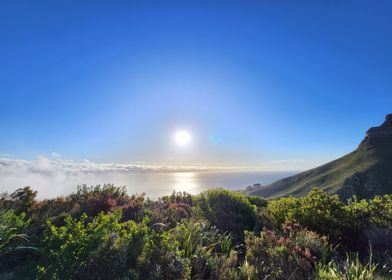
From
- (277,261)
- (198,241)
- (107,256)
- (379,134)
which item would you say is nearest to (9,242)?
(107,256)

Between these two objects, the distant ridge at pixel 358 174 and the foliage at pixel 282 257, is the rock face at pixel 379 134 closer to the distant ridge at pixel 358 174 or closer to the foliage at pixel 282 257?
the distant ridge at pixel 358 174

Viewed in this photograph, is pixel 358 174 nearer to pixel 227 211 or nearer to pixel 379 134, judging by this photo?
pixel 379 134

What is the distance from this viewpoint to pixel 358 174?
100312 mm

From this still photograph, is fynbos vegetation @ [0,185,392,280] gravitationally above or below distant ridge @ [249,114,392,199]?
below

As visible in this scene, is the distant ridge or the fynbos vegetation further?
the distant ridge

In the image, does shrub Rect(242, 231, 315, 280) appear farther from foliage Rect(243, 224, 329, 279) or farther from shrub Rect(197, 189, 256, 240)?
shrub Rect(197, 189, 256, 240)

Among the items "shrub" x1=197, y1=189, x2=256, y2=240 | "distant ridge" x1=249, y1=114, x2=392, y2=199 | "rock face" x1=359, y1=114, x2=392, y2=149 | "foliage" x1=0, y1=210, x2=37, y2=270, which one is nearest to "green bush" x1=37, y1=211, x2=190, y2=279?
"foliage" x1=0, y1=210, x2=37, y2=270

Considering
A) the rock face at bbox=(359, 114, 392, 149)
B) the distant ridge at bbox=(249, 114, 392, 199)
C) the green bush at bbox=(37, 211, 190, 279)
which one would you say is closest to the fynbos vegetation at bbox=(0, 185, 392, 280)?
the green bush at bbox=(37, 211, 190, 279)

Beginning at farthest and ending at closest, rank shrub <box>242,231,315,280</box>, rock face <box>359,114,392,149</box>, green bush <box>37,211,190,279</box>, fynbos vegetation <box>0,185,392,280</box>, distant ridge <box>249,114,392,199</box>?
1. rock face <box>359,114,392,149</box>
2. distant ridge <box>249,114,392,199</box>
3. shrub <box>242,231,315,280</box>
4. fynbos vegetation <box>0,185,392,280</box>
5. green bush <box>37,211,190,279</box>

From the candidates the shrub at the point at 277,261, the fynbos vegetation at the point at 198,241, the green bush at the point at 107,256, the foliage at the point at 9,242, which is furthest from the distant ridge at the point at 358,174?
the foliage at the point at 9,242

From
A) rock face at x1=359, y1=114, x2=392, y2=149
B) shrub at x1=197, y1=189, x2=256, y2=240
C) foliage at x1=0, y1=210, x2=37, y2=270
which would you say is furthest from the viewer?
rock face at x1=359, y1=114, x2=392, y2=149

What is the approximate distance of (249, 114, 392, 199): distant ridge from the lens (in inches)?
3565

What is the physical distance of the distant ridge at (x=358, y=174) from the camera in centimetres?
9056

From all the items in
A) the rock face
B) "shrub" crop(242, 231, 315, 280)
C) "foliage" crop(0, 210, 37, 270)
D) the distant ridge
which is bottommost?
"shrub" crop(242, 231, 315, 280)
